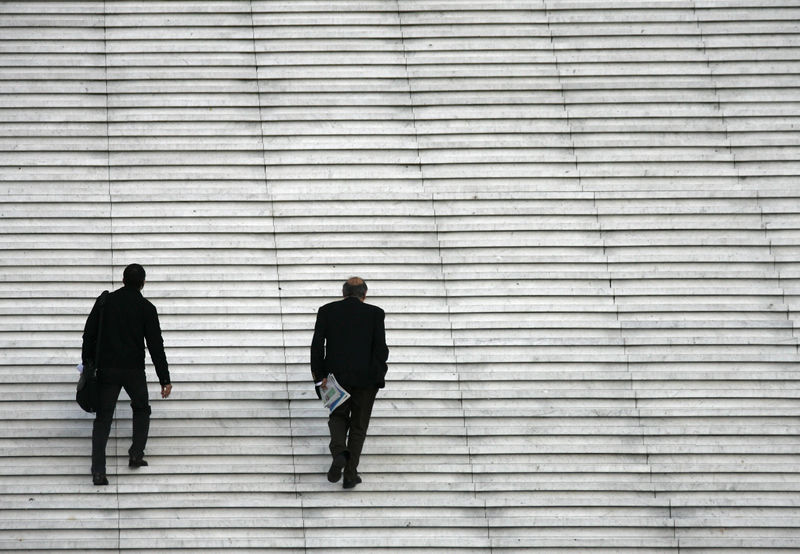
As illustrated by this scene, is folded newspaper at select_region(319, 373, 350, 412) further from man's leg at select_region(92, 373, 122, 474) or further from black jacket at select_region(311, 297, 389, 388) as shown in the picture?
man's leg at select_region(92, 373, 122, 474)

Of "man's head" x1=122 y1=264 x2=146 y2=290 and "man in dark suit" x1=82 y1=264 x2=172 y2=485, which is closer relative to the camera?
"man in dark suit" x1=82 y1=264 x2=172 y2=485

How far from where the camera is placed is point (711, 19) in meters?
8.88

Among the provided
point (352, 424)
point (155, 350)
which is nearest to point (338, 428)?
point (352, 424)

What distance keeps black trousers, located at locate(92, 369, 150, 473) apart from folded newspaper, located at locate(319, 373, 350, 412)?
1.19 metres

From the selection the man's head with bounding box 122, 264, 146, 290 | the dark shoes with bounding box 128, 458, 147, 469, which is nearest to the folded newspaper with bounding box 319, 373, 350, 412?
the dark shoes with bounding box 128, 458, 147, 469

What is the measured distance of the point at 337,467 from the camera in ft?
20.7

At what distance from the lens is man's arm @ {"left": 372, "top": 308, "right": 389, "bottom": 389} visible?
6.31 m

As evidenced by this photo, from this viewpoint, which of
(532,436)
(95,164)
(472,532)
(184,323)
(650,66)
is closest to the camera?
(472,532)

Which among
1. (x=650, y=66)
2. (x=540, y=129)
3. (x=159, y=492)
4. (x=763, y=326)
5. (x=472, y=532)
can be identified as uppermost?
(x=650, y=66)

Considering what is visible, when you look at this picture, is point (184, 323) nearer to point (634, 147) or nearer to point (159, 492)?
point (159, 492)

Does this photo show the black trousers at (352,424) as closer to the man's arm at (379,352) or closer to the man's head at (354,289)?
the man's arm at (379,352)

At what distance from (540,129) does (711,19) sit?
2065 millimetres

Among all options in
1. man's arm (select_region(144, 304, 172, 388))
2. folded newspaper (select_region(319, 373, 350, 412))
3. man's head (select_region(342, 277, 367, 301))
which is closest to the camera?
folded newspaper (select_region(319, 373, 350, 412))

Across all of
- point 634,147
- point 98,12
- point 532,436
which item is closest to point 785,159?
point 634,147
